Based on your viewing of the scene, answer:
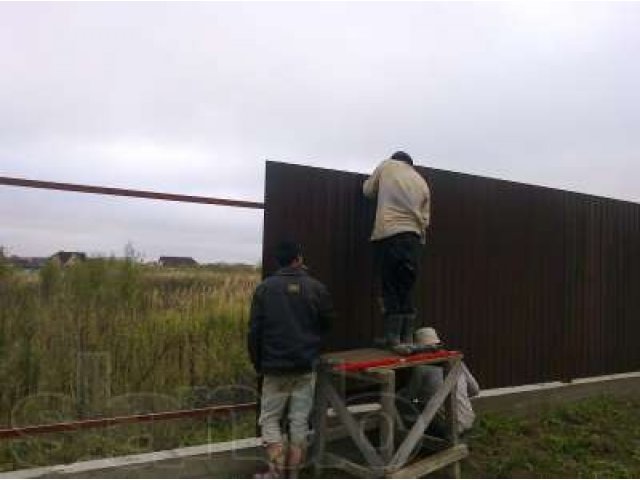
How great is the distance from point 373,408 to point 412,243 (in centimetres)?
140

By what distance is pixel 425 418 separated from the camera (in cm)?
489

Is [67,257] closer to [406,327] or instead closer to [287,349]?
[287,349]

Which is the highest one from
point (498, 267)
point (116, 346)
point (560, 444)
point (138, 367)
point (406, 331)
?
point (498, 267)

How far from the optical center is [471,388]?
5.68 metres

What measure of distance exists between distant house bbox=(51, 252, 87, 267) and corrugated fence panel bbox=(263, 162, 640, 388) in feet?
4.26

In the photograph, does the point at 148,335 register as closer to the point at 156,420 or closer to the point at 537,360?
the point at 156,420

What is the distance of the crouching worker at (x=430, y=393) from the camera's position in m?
5.32

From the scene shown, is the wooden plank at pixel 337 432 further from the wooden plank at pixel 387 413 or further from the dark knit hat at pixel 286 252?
the dark knit hat at pixel 286 252

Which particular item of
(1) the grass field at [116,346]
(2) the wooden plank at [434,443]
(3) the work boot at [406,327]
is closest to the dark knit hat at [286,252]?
(1) the grass field at [116,346]

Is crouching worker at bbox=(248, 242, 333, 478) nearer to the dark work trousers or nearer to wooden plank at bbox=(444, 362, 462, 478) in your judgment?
the dark work trousers

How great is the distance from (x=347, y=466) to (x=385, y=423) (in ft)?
1.29

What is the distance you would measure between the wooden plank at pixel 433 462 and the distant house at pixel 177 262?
6.85ft

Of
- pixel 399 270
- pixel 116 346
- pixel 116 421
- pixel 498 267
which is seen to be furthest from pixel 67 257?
pixel 498 267

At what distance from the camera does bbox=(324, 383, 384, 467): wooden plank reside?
4.55 meters
